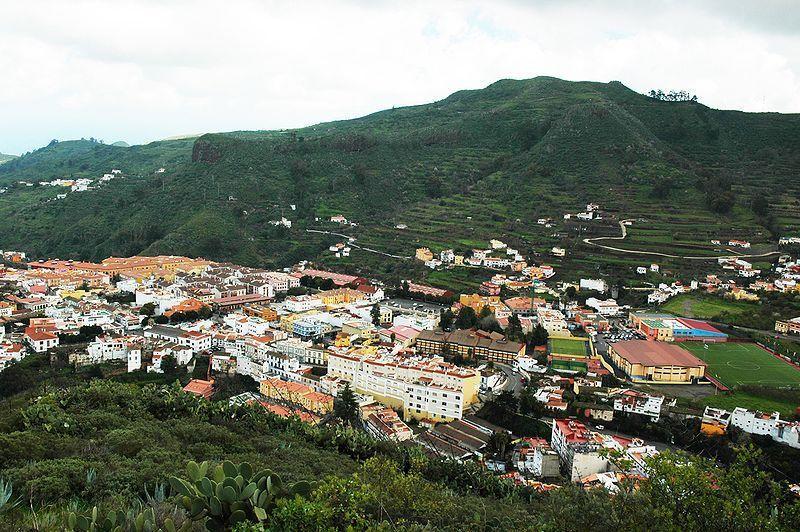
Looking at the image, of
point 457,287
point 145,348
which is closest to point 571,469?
point 145,348

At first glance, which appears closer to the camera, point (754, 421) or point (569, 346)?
point (754, 421)

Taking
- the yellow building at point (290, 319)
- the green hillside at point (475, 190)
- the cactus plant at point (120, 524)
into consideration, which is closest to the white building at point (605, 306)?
the green hillside at point (475, 190)

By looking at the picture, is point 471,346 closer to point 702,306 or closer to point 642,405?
point 642,405

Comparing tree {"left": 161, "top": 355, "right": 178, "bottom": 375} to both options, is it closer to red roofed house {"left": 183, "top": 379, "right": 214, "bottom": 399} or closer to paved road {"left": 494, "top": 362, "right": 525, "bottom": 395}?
red roofed house {"left": 183, "top": 379, "right": 214, "bottom": 399}

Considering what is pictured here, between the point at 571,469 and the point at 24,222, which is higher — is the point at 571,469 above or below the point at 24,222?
below

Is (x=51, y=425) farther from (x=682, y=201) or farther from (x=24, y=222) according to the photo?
(x=24, y=222)

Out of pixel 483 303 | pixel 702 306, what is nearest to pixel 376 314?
pixel 483 303
